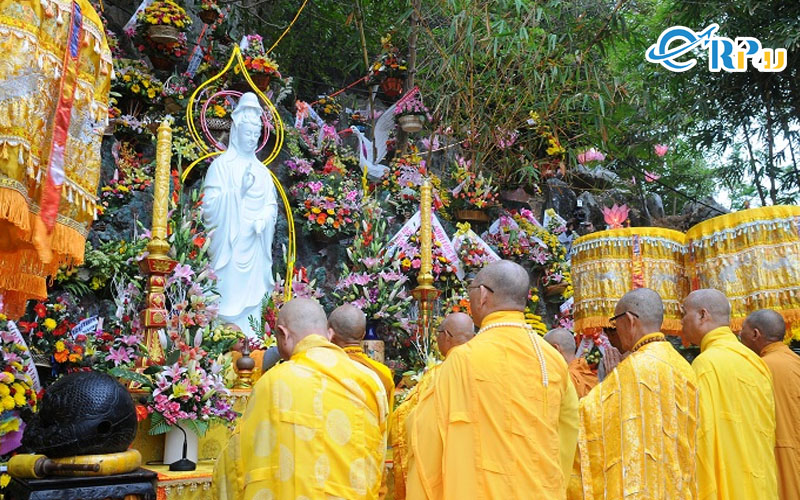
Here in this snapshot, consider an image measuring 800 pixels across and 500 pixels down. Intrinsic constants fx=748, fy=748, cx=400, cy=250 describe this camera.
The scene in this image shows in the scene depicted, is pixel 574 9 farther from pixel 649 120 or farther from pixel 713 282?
pixel 713 282

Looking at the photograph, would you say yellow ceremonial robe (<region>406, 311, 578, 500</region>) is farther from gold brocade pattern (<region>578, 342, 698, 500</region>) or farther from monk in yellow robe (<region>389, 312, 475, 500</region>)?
gold brocade pattern (<region>578, 342, 698, 500</region>)

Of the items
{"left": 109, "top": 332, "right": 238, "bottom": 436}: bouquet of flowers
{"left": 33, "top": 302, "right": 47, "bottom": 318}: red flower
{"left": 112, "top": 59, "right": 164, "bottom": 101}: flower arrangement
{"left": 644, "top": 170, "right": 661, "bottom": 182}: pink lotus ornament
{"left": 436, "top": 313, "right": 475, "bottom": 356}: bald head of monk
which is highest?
{"left": 112, "top": 59, "right": 164, "bottom": 101}: flower arrangement

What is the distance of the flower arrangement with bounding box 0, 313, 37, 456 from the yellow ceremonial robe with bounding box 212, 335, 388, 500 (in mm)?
1458

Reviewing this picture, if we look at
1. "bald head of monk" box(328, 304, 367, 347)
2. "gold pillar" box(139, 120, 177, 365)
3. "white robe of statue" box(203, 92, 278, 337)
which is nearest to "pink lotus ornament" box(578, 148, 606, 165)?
"white robe of statue" box(203, 92, 278, 337)

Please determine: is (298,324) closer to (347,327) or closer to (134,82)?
(347,327)

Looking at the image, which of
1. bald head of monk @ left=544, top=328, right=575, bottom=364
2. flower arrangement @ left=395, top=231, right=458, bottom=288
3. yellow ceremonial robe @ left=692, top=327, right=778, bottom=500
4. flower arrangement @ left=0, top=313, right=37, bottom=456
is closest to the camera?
flower arrangement @ left=0, top=313, right=37, bottom=456

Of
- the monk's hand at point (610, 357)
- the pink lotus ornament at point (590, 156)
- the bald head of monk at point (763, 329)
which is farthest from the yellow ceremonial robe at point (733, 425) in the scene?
the pink lotus ornament at point (590, 156)

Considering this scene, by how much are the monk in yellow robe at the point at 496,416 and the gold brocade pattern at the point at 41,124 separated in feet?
5.36

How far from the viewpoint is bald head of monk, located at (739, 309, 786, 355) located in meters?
5.30

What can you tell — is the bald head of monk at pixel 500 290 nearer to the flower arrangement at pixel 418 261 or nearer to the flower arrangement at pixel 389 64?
the flower arrangement at pixel 418 261

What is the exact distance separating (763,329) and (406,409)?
8.96 feet

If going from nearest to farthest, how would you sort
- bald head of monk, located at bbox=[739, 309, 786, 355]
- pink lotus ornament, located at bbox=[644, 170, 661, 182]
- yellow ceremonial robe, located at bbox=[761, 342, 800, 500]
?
1. yellow ceremonial robe, located at bbox=[761, 342, 800, 500]
2. bald head of monk, located at bbox=[739, 309, 786, 355]
3. pink lotus ornament, located at bbox=[644, 170, 661, 182]

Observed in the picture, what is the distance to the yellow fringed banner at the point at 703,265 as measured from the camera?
5.67 metres

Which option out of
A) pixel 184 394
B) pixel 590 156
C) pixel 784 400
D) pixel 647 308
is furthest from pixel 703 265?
pixel 590 156
